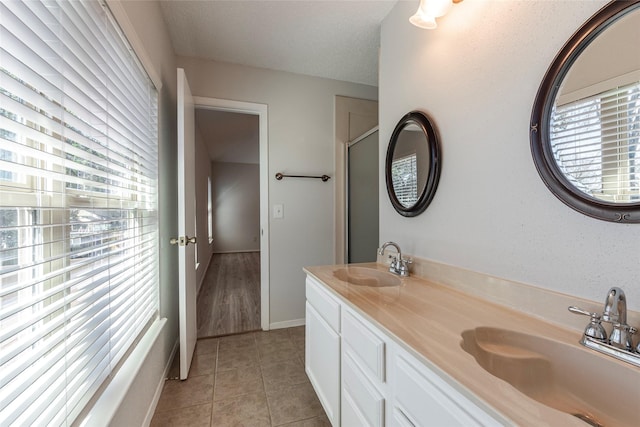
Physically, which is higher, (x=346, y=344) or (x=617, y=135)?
(x=617, y=135)

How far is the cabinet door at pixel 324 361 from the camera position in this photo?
1.16 meters

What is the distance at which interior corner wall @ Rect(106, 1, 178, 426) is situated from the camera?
1198 mm

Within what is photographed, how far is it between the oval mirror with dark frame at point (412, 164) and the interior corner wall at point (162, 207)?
143 cm

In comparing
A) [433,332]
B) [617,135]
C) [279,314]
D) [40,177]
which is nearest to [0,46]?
[40,177]

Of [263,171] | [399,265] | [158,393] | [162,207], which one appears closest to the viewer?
[399,265]

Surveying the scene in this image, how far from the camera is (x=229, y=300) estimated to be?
3225 mm

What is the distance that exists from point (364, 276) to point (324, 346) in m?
0.44

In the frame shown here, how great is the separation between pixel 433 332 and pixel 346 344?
0.44m

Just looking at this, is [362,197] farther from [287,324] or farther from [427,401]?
[427,401]

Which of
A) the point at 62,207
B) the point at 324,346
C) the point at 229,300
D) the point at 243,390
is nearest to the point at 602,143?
the point at 324,346

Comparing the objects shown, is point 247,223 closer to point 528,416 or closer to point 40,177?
point 40,177

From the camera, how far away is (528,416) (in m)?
0.44

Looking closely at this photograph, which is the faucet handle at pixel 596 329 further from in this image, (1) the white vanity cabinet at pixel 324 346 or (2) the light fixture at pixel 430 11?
(2) the light fixture at pixel 430 11

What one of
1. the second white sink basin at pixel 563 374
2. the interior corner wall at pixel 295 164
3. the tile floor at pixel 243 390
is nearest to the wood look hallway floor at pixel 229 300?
the tile floor at pixel 243 390
